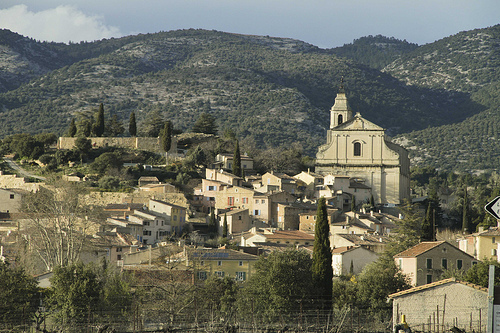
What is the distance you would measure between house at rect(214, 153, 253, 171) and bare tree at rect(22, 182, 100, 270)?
31712mm

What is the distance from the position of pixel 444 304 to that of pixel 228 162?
51.4 m

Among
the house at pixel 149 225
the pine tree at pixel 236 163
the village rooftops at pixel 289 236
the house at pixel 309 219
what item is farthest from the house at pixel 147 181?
the village rooftops at pixel 289 236

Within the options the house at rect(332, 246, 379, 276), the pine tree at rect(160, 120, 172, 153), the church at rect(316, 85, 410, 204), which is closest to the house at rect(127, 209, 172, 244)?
the house at rect(332, 246, 379, 276)

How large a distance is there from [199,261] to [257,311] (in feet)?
28.9

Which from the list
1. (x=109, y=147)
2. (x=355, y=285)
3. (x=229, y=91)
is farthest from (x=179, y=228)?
(x=229, y=91)

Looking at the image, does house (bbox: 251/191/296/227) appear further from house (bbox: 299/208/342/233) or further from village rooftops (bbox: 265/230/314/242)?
village rooftops (bbox: 265/230/314/242)

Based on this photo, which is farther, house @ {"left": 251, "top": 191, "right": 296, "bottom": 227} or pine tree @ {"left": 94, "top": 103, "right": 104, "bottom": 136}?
pine tree @ {"left": 94, "top": 103, "right": 104, "bottom": 136}

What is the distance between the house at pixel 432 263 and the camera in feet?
147

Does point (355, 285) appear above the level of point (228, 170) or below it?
below

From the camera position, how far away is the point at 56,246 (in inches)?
1907

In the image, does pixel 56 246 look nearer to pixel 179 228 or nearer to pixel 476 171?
pixel 179 228

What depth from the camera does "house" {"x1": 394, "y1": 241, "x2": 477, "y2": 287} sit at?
4484 cm

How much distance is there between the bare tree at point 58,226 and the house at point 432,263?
1822 centimetres

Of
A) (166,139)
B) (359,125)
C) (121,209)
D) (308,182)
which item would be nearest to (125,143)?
(166,139)
